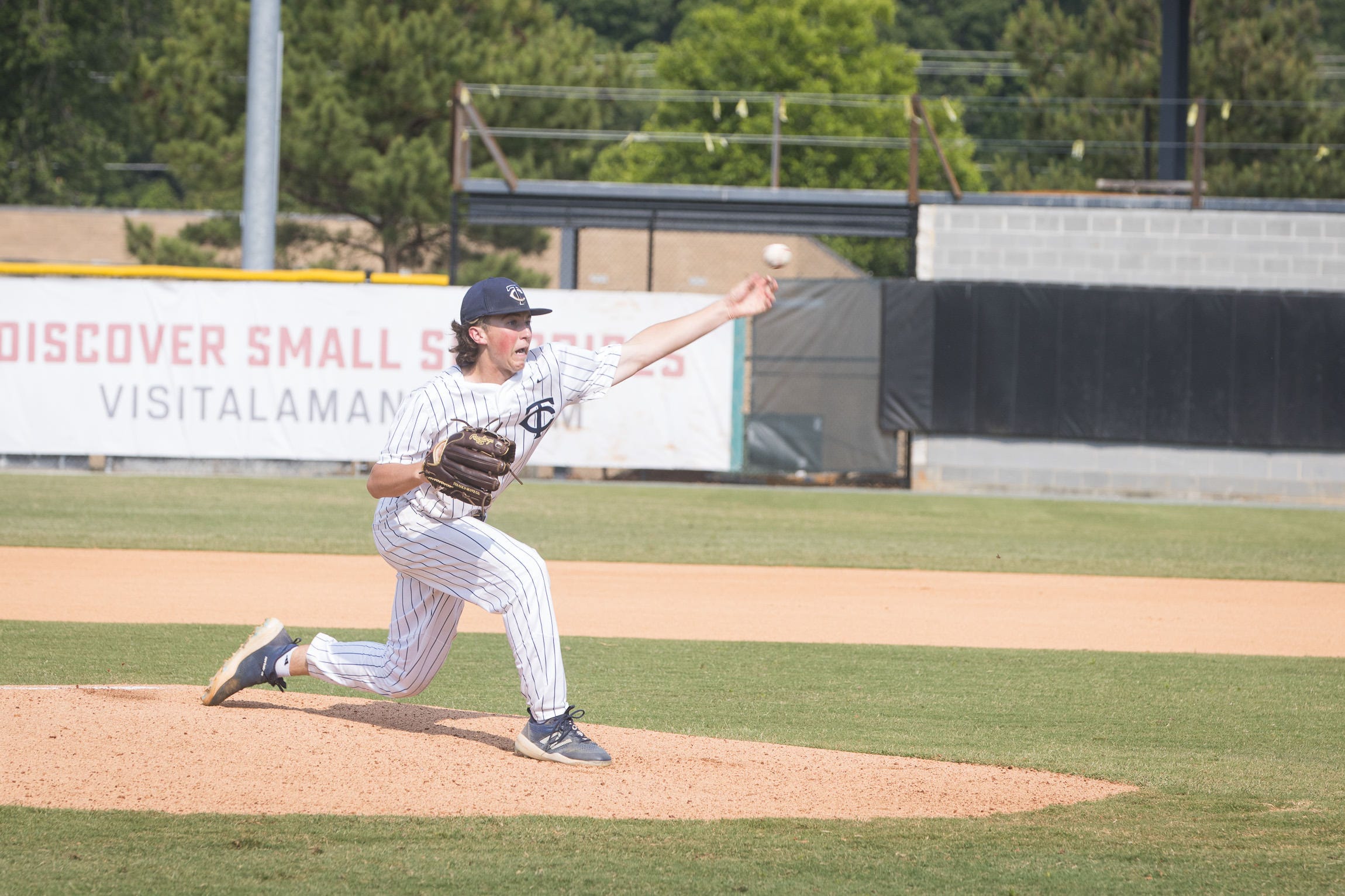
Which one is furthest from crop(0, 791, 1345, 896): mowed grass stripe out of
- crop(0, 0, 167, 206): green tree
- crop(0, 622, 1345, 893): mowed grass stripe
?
crop(0, 0, 167, 206): green tree

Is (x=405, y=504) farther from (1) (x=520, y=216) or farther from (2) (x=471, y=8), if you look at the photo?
(2) (x=471, y=8)

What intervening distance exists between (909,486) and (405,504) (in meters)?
13.7

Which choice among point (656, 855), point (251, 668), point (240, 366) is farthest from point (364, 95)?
point (656, 855)

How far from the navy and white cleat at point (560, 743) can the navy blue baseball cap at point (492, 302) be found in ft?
4.26

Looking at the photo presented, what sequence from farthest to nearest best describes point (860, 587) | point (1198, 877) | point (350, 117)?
point (350, 117)
point (860, 587)
point (1198, 877)

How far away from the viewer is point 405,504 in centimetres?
461

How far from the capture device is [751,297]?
486 cm

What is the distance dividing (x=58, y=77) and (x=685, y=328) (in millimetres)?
32675

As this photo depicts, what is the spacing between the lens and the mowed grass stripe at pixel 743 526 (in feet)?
37.6

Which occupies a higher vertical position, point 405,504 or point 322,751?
point 405,504

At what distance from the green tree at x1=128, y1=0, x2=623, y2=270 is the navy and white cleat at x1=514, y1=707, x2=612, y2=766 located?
22.3m

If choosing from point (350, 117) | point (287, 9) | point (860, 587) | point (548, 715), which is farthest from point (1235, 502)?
point (287, 9)

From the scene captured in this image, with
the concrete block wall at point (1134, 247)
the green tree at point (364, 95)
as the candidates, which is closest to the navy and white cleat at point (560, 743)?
the concrete block wall at point (1134, 247)

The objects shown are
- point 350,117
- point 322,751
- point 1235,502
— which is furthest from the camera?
point 350,117
